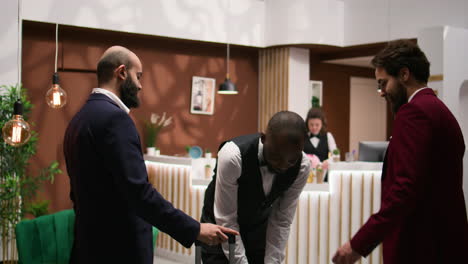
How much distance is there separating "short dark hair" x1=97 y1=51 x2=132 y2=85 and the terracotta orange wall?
5320 millimetres

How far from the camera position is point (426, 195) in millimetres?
2111

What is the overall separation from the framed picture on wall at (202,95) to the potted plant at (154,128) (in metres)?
0.64

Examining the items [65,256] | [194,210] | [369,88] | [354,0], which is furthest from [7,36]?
[369,88]

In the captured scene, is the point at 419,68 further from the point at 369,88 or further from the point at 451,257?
the point at 369,88

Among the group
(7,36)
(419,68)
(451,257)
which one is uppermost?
(7,36)

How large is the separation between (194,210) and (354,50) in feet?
16.0

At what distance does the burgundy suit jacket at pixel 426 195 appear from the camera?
6.85 ft

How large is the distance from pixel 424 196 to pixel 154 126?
6589 mm

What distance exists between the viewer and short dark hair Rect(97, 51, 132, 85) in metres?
2.34

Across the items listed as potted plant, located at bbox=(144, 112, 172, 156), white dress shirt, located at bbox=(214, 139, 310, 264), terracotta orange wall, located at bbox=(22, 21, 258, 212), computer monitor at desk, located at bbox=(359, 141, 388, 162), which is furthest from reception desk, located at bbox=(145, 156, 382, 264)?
terracotta orange wall, located at bbox=(22, 21, 258, 212)

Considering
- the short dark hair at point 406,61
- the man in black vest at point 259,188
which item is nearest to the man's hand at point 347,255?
the man in black vest at point 259,188

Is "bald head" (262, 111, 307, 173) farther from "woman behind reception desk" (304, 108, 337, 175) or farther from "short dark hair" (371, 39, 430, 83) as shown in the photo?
"woman behind reception desk" (304, 108, 337, 175)

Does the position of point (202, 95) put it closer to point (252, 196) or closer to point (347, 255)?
point (252, 196)

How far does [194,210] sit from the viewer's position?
6.40 meters
